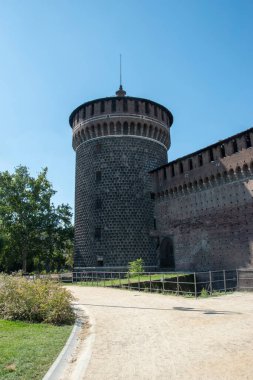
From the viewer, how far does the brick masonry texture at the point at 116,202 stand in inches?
1035

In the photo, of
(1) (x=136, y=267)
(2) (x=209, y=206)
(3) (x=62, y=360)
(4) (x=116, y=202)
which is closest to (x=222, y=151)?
(2) (x=209, y=206)

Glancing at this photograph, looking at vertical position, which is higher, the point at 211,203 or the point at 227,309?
the point at 211,203

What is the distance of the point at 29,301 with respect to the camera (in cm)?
984

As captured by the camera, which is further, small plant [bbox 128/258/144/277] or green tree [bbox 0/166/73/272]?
green tree [bbox 0/166/73/272]

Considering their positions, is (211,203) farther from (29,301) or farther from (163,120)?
(29,301)

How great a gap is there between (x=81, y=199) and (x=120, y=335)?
21.8 metres

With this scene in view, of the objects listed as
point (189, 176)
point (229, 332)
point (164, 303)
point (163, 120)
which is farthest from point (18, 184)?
point (229, 332)

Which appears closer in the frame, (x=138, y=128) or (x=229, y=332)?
(x=229, y=332)

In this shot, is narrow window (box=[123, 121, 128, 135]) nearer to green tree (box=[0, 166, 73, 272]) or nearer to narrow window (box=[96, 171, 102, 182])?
narrow window (box=[96, 171, 102, 182])

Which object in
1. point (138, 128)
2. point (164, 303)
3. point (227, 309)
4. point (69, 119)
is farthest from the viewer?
point (69, 119)

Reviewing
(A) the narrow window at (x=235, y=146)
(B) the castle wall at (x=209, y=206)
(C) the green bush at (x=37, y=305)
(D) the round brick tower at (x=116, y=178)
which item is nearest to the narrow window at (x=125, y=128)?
(D) the round brick tower at (x=116, y=178)

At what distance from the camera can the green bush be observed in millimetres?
9367

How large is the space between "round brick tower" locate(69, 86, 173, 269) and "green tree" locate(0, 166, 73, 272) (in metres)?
6.05

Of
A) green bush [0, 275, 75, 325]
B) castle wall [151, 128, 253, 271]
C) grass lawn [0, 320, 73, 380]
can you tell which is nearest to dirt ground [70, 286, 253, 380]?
grass lawn [0, 320, 73, 380]
